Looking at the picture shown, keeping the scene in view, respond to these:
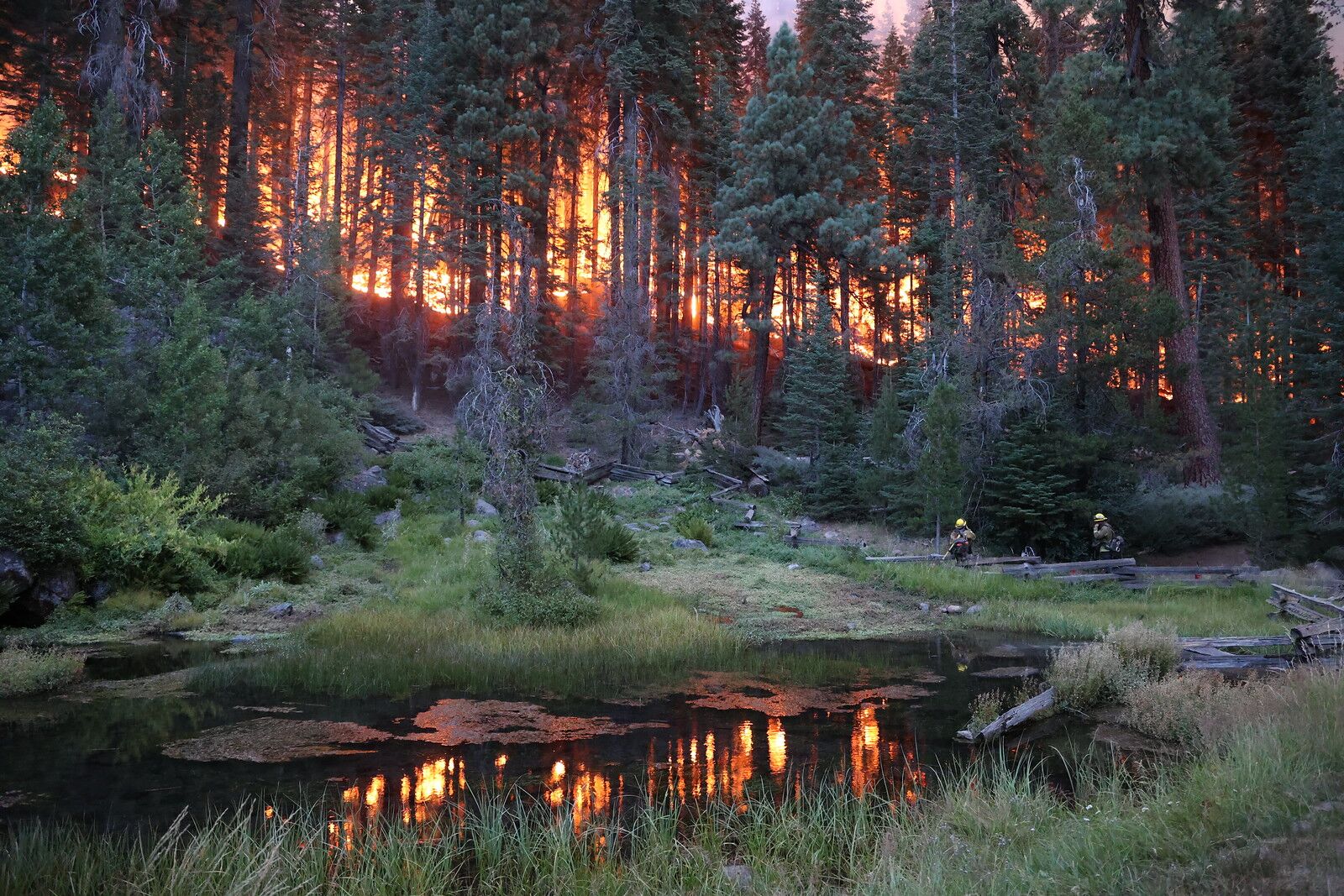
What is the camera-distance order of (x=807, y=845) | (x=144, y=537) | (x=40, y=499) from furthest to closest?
1. (x=144, y=537)
2. (x=40, y=499)
3. (x=807, y=845)

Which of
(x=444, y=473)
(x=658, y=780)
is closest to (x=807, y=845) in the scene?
(x=658, y=780)

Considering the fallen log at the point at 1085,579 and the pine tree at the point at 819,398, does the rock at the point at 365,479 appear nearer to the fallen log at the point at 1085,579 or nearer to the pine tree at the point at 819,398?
the pine tree at the point at 819,398

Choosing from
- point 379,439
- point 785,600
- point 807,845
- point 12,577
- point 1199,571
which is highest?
point 379,439

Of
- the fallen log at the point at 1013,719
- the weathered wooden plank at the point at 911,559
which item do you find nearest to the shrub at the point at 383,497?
the weathered wooden plank at the point at 911,559

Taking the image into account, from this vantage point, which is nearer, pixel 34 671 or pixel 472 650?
pixel 34 671

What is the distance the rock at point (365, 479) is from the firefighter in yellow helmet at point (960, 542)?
A: 16080 mm

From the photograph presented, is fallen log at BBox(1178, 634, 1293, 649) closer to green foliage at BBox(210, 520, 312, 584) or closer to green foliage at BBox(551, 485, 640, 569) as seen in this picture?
green foliage at BBox(551, 485, 640, 569)

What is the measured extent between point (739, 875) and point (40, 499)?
43.8ft

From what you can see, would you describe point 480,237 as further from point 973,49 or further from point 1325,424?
point 1325,424

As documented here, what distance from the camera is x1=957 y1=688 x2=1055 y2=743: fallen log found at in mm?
9523

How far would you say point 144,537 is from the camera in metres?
15.6

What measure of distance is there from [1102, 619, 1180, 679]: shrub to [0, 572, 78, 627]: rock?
55.2ft

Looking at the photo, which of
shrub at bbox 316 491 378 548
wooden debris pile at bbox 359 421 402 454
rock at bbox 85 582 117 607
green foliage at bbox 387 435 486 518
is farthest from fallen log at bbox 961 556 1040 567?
wooden debris pile at bbox 359 421 402 454

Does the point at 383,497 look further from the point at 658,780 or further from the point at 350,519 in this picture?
the point at 658,780
